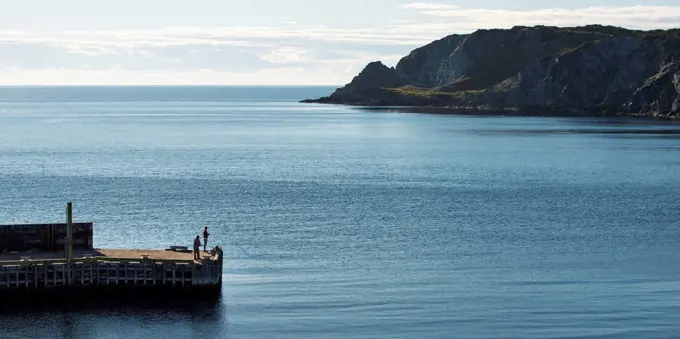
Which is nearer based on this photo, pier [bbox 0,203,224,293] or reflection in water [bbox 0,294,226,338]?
reflection in water [bbox 0,294,226,338]

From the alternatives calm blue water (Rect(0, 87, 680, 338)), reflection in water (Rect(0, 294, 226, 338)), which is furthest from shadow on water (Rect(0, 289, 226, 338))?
calm blue water (Rect(0, 87, 680, 338))

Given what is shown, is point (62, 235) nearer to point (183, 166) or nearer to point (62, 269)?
point (62, 269)

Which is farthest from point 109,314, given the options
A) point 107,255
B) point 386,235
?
point 386,235

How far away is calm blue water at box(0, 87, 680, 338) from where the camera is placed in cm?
5281

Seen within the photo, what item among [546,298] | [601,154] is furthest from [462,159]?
[546,298]

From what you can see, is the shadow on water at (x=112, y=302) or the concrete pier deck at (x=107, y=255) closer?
the shadow on water at (x=112, y=302)

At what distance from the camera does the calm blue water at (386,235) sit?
5281 centimetres

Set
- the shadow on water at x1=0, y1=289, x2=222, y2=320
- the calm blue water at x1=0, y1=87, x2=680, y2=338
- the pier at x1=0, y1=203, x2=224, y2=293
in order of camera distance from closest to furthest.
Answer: the calm blue water at x1=0, y1=87, x2=680, y2=338
the shadow on water at x1=0, y1=289, x2=222, y2=320
the pier at x1=0, y1=203, x2=224, y2=293

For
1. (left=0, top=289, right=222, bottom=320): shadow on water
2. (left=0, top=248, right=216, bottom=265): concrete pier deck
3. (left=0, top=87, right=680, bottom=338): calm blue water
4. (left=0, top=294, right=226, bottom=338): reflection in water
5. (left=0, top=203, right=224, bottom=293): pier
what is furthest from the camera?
(left=0, top=248, right=216, bottom=265): concrete pier deck

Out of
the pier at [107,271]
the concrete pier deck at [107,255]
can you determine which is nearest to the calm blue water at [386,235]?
the pier at [107,271]

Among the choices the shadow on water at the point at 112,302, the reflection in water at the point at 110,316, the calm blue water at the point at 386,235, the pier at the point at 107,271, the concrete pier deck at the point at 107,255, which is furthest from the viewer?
the concrete pier deck at the point at 107,255

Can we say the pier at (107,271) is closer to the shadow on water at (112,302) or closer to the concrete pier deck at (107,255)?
the concrete pier deck at (107,255)

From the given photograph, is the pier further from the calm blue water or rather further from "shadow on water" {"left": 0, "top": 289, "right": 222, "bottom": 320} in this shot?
the calm blue water

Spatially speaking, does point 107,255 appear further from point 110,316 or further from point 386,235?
point 386,235
